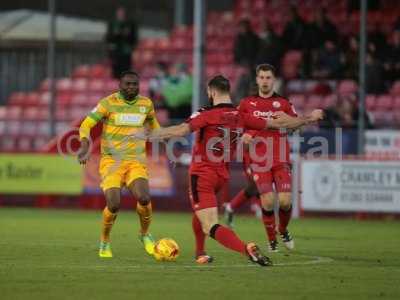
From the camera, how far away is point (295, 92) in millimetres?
26969

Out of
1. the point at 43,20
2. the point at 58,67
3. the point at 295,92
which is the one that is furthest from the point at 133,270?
the point at 43,20

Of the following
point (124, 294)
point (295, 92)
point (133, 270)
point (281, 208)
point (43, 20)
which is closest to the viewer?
point (124, 294)

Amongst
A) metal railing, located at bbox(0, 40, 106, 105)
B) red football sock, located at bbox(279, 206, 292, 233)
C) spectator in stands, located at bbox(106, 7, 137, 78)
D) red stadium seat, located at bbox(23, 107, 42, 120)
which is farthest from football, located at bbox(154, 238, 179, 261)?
metal railing, located at bbox(0, 40, 106, 105)

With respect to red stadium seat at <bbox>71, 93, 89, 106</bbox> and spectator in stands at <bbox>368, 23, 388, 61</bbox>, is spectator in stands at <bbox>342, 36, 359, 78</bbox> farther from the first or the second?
red stadium seat at <bbox>71, 93, 89, 106</bbox>

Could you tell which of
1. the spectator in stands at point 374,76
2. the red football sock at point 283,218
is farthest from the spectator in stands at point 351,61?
the red football sock at point 283,218

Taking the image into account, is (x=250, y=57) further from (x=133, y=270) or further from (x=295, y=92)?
(x=133, y=270)

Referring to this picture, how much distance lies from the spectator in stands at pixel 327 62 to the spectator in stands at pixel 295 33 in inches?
17.7

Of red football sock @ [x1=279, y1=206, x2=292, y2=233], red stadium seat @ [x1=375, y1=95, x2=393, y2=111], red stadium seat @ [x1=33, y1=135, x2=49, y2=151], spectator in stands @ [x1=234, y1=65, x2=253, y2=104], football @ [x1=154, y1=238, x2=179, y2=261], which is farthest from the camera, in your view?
red stadium seat @ [x1=33, y1=135, x2=49, y2=151]

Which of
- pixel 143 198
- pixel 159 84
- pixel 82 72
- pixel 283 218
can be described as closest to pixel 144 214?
pixel 143 198

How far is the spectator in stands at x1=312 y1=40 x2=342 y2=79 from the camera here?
26562mm

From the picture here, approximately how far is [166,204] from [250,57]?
14.9ft

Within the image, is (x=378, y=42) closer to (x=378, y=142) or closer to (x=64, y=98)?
(x=378, y=142)

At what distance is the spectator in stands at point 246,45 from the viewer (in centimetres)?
2698

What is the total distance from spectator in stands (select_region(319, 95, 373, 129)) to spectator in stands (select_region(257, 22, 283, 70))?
2816 mm
